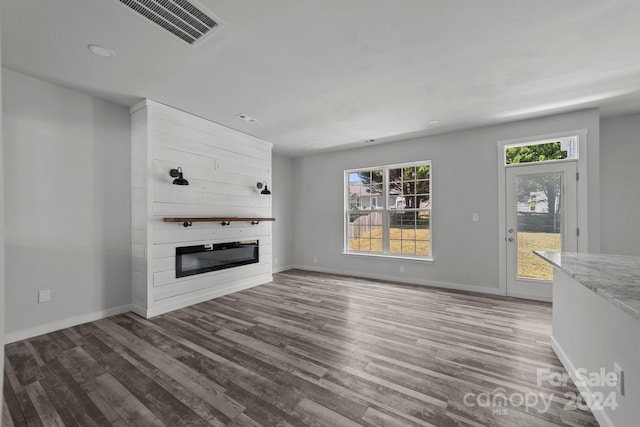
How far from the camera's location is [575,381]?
208 centimetres

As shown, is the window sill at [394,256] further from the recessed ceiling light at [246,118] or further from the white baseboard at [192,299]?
the recessed ceiling light at [246,118]

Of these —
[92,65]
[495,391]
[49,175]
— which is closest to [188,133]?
[92,65]

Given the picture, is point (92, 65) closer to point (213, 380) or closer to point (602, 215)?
point (213, 380)

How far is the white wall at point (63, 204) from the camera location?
2.82 metres

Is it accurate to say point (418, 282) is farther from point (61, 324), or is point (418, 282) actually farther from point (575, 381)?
point (61, 324)

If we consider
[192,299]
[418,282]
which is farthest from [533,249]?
[192,299]

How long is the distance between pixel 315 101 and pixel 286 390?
3089 millimetres

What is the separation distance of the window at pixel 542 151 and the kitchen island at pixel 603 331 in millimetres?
2240

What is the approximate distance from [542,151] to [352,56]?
344 centimetres

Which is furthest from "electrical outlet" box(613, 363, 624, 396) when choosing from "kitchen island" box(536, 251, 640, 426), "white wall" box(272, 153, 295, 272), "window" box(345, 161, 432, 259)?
"white wall" box(272, 153, 295, 272)

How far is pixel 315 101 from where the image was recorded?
3.50 m

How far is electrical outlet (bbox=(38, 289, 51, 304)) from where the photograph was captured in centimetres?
296

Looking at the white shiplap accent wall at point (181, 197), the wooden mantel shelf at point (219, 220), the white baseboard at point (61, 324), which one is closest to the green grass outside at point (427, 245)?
the wooden mantel shelf at point (219, 220)

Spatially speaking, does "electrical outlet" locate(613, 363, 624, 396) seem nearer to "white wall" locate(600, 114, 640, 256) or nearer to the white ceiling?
the white ceiling
